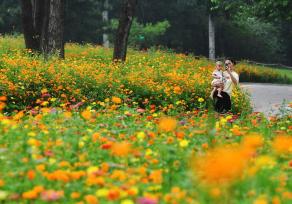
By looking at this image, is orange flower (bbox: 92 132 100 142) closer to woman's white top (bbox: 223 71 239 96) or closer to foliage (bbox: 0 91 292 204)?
foliage (bbox: 0 91 292 204)

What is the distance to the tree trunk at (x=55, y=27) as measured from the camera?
17141 mm

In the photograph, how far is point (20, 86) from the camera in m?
11.9

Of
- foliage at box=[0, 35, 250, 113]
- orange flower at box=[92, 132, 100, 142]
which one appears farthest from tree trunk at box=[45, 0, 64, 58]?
orange flower at box=[92, 132, 100, 142]

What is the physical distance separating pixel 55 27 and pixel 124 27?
2263mm

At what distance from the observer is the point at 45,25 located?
18641 mm

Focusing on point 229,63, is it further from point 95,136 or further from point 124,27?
point 95,136

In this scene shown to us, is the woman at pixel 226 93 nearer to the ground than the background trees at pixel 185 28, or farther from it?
nearer to the ground

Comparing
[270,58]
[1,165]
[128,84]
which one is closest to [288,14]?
[128,84]

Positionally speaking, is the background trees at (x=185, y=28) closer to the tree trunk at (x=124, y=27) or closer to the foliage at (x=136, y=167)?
the tree trunk at (x=124, y=27)

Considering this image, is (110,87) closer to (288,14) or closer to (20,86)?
(20,86)

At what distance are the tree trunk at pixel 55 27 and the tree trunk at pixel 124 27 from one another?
76.9 inches

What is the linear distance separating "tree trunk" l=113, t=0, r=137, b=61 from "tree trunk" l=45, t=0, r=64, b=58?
1952mm

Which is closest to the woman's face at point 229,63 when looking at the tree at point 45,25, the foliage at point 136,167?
the foliage at point 136,167

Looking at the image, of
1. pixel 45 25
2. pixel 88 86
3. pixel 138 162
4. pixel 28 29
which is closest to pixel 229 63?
pixel 88 86
